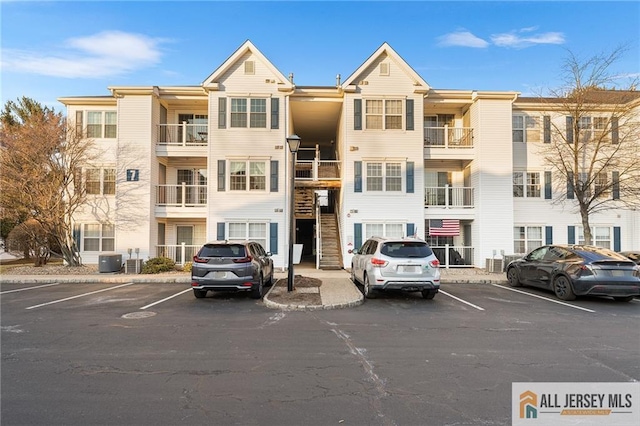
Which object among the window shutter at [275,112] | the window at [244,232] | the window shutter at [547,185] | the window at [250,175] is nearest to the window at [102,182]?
the window at [250,175]

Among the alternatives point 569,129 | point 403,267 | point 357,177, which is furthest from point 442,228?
point 403,267

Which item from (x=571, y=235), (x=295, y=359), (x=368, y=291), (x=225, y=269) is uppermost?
(x=571, y=235)

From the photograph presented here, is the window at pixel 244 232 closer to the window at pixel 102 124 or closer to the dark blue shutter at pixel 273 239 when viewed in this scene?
the dark blue shutter at pixel 273 239

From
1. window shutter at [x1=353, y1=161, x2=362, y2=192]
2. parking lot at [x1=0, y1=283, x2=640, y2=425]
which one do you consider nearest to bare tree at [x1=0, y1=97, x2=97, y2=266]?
parking lot at [x1=0, y1=283, x2=640, y2=425]

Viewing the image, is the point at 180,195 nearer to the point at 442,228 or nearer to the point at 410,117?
the point at 410,117

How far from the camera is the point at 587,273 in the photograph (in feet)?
33.7

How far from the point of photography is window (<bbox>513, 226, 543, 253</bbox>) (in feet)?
65.4

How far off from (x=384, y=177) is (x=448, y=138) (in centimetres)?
505

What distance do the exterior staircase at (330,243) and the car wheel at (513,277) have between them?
746cm

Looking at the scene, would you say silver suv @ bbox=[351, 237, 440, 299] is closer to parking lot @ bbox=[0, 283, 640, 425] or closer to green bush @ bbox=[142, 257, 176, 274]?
parking lot @ bbox=[0, 283, 640, 425]

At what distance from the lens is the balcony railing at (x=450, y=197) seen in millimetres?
19408

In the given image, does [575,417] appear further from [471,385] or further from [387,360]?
[387,360]

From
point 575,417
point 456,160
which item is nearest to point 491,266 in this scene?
point 456,160

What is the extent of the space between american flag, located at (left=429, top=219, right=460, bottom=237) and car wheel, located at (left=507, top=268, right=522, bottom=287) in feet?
17.4
